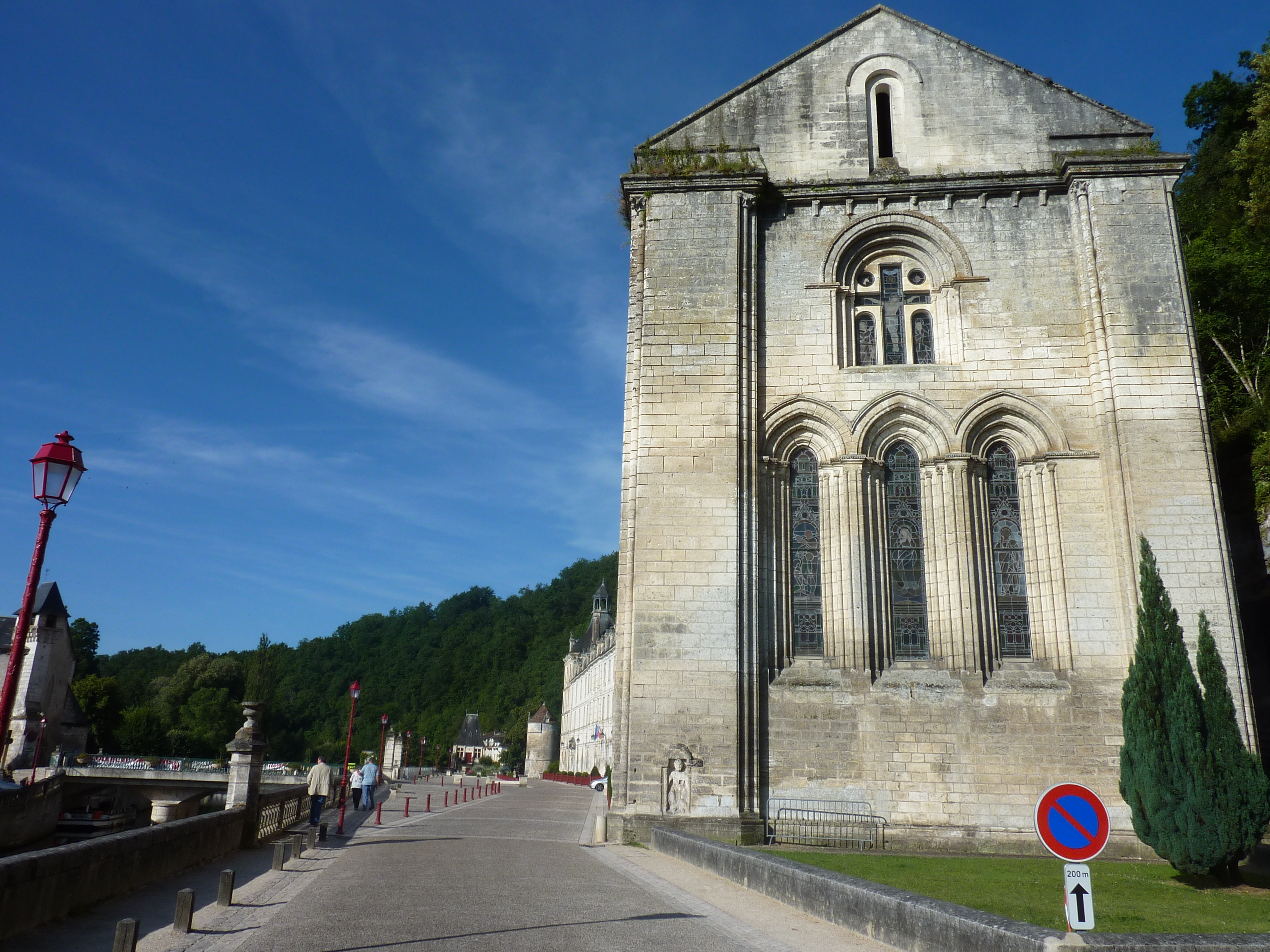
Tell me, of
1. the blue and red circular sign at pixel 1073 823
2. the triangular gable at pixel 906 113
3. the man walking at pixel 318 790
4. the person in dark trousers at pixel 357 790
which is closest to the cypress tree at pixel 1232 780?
the blue and red circular sign at pixel 1073 823

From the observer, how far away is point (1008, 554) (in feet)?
50.5

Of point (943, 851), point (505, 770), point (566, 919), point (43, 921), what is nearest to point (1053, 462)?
point (943, 851)

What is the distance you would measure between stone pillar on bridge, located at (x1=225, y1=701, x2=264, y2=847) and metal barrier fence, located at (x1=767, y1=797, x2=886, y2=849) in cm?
788

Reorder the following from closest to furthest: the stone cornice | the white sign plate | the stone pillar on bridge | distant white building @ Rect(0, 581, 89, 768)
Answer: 1. the white sign plate
2. the stone pillar on bridge
3. the stone cornice
4. distant white building @ Rect(0, 581, 89, 768)

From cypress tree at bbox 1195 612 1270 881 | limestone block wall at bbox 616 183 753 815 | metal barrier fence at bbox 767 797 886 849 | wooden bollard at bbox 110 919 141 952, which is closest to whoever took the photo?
wooden bollard at bbox 110 919 141 952

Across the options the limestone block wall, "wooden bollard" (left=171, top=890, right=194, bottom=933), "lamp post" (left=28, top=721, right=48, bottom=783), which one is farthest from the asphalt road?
"lamp post" (left=28, top=721, right=48, bottom=783)

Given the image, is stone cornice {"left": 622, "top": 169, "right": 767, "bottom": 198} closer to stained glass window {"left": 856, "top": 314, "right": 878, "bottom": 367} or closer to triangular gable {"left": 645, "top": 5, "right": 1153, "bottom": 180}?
triangular gable {"left": 645, "top": 5, "right": 1153, "bottom": 180}

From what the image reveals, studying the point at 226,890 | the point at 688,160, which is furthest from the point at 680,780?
the point at 688,160

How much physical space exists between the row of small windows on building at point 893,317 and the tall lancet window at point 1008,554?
7.52 feet

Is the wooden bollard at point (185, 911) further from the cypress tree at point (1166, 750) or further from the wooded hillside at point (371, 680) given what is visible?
the wooded hillside at point (371, 680)

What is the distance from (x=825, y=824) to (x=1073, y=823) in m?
9.23

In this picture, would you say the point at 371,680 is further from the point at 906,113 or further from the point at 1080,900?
the point at 1080,900

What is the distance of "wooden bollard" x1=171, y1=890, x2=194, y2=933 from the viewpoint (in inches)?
275

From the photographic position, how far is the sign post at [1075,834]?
4977mm
